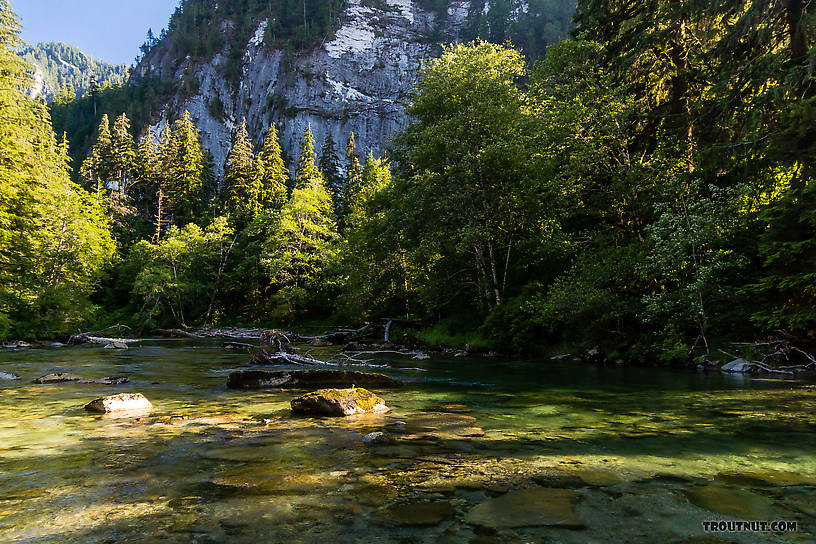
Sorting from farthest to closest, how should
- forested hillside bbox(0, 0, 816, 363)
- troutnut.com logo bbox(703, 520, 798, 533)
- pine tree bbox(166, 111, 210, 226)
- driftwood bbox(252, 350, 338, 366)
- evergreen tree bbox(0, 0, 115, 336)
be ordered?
pine tree bbox(166, 111, 210, 226), evergreen tree bbox(0, 0, 115, 336), driftwood bbox(252, 350, 338, 366), forested hillside bbox(0, 0, 816, 363), troutnut.com logo bbox(703, 520, 798, 533)

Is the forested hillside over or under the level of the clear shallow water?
over

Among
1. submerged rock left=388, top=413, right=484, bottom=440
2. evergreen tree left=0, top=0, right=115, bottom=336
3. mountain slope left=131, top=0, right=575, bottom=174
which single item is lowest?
submerged rock left=388, top=413, right=484, bottom=440

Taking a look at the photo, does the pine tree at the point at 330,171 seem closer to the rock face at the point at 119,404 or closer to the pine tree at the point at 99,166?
the pine tree at the point at 99,166

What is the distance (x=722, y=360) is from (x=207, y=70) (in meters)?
128

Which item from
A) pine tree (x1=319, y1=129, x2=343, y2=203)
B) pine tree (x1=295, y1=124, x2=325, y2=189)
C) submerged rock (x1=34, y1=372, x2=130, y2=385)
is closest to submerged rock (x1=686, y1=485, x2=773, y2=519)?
submerged rock (x1=34, y1=372, x2=130, y2=385)

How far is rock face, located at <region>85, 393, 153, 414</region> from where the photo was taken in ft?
23.2

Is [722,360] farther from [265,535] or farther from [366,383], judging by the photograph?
[265,535]

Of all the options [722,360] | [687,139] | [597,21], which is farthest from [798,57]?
[597,21]

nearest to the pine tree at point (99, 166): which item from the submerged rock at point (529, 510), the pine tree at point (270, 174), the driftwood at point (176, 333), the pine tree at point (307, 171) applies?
the pine tree at point (270, 174)

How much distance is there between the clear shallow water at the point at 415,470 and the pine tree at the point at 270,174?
173ft

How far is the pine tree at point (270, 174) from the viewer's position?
5831 cm

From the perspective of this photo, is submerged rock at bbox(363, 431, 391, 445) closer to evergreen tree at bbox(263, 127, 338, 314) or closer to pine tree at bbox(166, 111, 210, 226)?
evergreen tree at bbox(263, 127, 338, 314)

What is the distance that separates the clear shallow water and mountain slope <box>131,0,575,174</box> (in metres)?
99.8

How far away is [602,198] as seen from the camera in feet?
58.1
